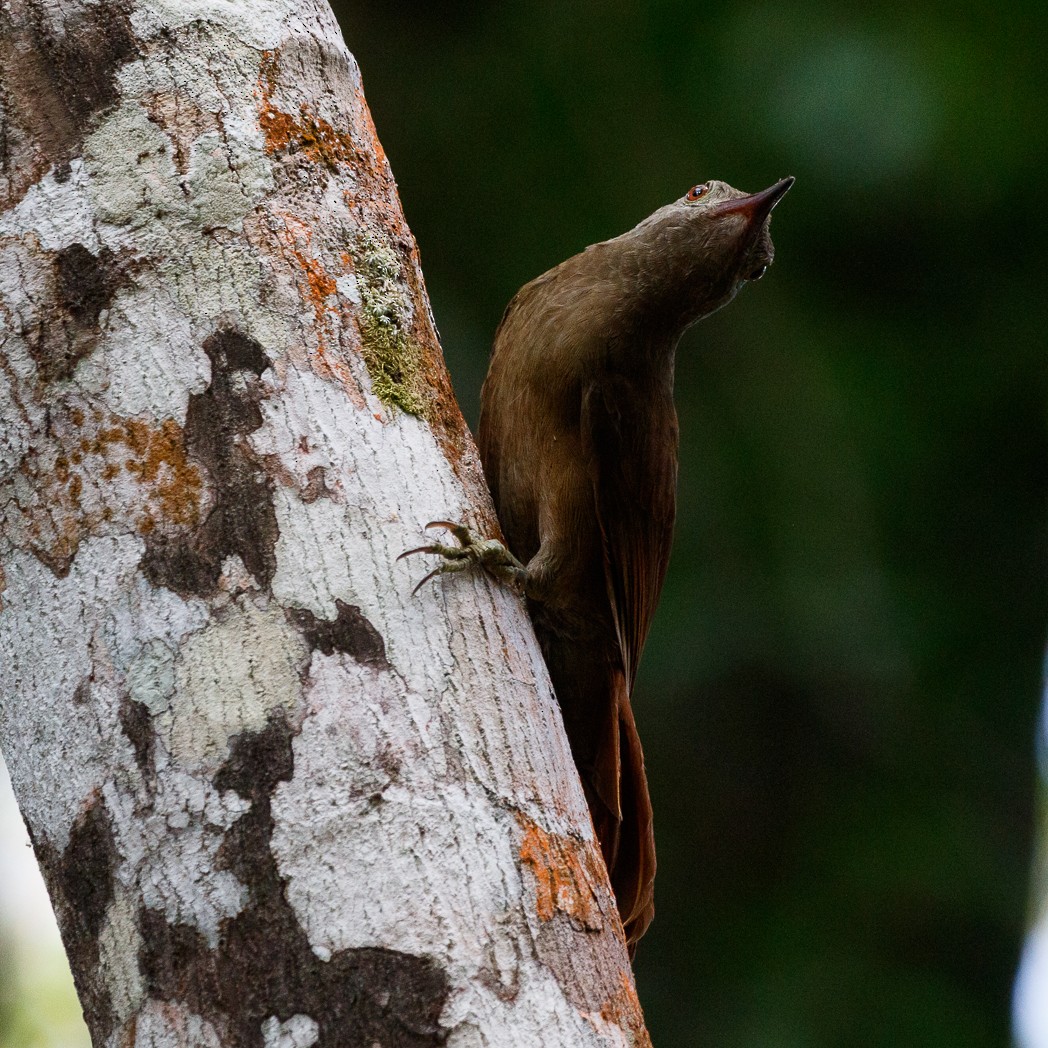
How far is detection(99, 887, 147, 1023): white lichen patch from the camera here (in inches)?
48.3

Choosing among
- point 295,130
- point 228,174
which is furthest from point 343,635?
point 295,130

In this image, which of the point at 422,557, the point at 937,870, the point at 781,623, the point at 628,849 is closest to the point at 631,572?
the point at 628,849

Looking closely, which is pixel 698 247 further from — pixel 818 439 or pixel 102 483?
pixel 818 439

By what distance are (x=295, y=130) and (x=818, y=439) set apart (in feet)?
11.0

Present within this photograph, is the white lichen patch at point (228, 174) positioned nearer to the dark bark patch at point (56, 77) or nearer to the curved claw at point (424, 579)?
the dark bark patch at point (56, 77)

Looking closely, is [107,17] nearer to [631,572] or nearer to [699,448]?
[631,572]

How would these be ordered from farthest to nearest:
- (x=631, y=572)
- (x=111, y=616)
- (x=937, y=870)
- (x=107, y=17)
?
1. (x=937, y=870)
2. (x=631, y=572)
3. (x=107, y=17)
4. (x=111, y=616)

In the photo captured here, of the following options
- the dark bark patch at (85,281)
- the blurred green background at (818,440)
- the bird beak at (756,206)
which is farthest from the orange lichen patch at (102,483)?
the blurred green background at (818,440)

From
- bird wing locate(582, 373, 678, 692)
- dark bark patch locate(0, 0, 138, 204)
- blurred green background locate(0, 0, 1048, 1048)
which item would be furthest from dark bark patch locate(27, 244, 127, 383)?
blurred green background locate(0, 0, 1048, 1048)

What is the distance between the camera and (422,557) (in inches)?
58.0

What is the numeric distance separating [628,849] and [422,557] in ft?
4.15

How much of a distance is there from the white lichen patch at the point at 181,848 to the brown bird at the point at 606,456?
1190 millimetres

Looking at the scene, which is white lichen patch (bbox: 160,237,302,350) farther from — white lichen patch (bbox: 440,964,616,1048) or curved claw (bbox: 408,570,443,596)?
white lichen patch (bbox: 440,964,616,1048)

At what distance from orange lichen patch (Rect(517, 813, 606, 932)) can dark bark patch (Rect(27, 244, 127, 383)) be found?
0.76 meters
